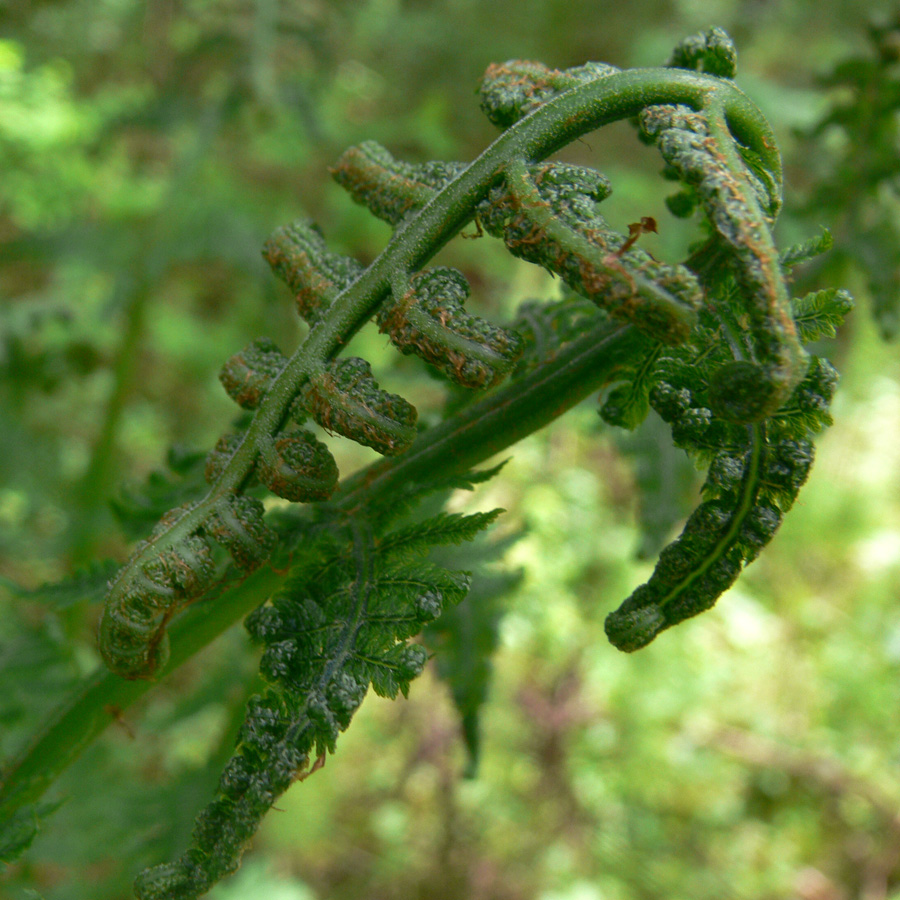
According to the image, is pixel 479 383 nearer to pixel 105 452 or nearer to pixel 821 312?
pixel 821 312

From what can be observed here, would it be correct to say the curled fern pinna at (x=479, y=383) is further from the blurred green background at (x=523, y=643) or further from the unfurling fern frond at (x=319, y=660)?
the blurred green background at (x=523, y=643)

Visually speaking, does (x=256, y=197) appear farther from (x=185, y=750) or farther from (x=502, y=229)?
(x=502, y=229)

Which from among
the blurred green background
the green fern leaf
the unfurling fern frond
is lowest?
the blurred green background

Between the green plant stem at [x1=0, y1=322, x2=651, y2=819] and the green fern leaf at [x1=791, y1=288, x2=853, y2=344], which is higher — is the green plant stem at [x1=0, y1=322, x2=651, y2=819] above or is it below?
below

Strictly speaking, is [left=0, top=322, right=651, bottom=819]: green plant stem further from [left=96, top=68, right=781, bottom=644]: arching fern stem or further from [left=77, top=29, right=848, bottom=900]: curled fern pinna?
[left=96, top=68, right=781, bottom=644]: arching fern stem

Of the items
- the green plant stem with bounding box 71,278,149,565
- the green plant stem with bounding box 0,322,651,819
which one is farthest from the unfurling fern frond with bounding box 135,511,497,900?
the green plant stem with bounding box 71,278,149,565

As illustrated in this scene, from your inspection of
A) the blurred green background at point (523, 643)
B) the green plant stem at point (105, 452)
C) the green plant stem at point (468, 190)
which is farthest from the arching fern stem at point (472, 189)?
the green plant stem at point (105, 452)
